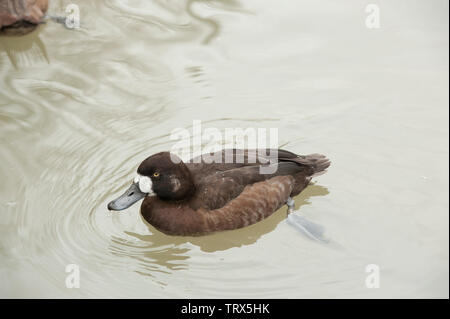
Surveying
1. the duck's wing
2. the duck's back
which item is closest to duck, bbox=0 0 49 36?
→ the duck's back

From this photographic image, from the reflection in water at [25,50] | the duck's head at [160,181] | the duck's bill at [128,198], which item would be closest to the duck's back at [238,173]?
the duck's head at [160,181]

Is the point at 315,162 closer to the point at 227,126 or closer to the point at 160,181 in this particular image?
the point at 227,126

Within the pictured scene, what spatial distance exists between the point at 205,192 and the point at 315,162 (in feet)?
3.50

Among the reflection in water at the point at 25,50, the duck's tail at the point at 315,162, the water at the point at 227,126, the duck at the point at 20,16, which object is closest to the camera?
the water at the point at 227,126

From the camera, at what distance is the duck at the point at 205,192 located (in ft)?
17.9

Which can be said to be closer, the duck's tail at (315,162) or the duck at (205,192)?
the duck at (205,192)

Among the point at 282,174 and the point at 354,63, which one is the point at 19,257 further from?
the point at 354,63

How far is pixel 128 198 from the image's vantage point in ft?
18.1

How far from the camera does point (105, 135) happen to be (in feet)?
21.7

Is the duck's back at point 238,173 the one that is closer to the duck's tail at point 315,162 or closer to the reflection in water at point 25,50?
the duck's tail at point 315,162

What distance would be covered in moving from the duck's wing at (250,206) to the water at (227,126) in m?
0.13

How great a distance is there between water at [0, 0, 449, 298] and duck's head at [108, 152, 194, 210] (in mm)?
324

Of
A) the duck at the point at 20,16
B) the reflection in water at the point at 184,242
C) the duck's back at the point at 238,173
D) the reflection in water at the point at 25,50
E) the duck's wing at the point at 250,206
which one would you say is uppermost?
the duck at the point at 20,16

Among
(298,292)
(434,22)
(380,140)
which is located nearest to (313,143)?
(380,140)
